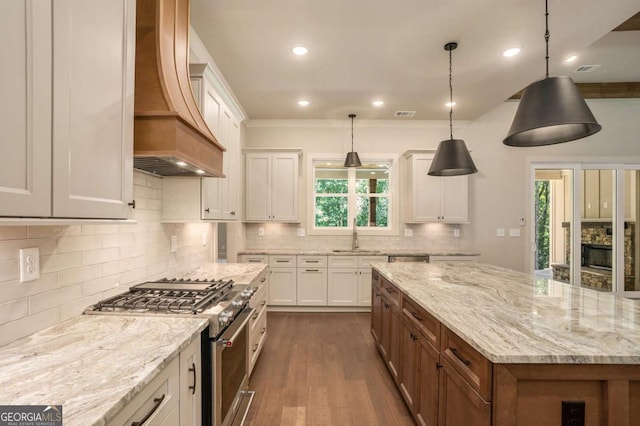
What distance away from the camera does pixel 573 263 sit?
490cm

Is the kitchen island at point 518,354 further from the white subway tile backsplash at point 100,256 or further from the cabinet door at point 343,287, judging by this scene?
the cabinet door at point 343,287

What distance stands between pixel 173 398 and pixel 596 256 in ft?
20.8

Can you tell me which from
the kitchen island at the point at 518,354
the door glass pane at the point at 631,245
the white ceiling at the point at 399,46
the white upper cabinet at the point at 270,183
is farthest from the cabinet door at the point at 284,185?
the door glass pane at the point at 631,245

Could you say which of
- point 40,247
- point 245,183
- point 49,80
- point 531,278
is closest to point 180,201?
point 40,247

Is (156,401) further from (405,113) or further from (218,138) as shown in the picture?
(405,113)

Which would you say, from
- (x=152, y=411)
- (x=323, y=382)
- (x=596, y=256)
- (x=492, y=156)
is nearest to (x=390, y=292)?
(x=323, y=382)

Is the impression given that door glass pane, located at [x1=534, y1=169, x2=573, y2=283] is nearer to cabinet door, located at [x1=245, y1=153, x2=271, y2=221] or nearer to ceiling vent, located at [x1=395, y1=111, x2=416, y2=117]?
ceiling vent, located at [x1=395, y1=111, x2=416, y2=117]

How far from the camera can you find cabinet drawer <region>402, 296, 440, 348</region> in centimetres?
160

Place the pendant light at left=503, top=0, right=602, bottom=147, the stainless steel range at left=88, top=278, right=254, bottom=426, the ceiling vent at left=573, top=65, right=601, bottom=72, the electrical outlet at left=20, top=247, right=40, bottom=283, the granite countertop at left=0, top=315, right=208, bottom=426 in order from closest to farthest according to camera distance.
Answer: the granite countertop at left=0, top=315, right=208, bottom=426 → the electrical outlet at left=20, top=247, right=40, bottom=283 → the stainless steel range at left=88, top=278, right=254, bottom=426 → the pendant light at left=503, top=0, right=602, bottom=147 → the ceiling vent at left=573, top=65, right=601, bottom=72

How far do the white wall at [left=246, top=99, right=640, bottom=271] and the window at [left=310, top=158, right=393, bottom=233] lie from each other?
257mm

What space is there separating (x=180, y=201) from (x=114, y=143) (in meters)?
1.08

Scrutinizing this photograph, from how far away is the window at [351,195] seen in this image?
506 centimetres

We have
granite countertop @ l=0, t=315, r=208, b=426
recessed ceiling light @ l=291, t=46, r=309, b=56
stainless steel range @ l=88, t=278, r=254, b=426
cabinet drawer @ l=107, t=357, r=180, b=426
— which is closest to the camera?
granite countertop @ l=0, t=315, r=208, b=426

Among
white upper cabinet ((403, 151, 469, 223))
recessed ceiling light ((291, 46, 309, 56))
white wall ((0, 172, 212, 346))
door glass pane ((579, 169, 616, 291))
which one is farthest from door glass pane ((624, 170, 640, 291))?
white wall ((0, 172, 212, 346))
